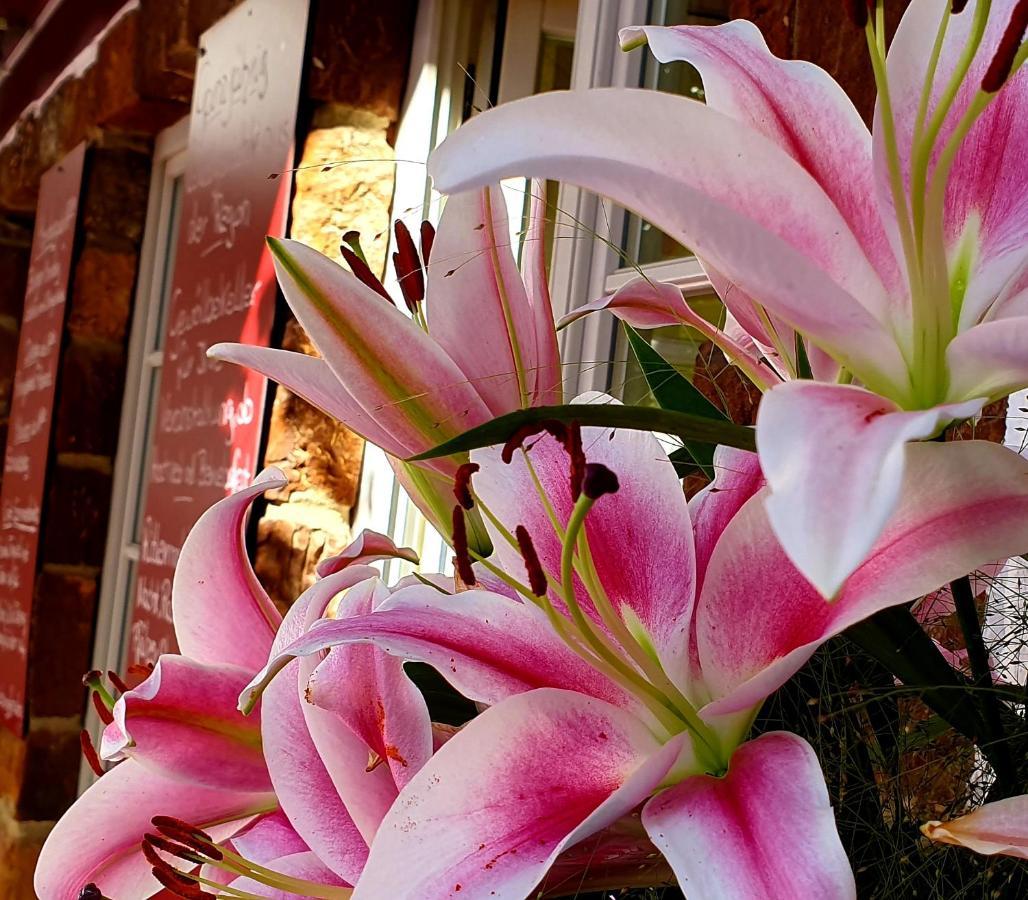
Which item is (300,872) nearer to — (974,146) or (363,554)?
(363,554)

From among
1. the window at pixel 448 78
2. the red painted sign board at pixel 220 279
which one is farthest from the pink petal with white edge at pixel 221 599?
the red painted sign board at pixel 220 279

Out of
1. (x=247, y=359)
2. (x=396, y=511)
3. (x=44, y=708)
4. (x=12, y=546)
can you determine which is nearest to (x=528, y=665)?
(x=247, y=359)

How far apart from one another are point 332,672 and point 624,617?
77 millimetres

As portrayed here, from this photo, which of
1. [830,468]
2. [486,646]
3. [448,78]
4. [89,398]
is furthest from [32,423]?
[830,468]

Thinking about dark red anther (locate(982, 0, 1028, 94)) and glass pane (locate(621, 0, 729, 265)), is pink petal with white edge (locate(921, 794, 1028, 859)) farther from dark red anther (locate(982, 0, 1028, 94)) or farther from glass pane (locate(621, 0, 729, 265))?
glass pane (locate(621, 0, 729, 265))

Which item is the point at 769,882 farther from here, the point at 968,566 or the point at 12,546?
the point at 12,546

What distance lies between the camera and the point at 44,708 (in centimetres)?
272

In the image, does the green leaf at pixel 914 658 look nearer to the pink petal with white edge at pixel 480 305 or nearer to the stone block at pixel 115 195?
the pink petal with white edge at pixel 480 305

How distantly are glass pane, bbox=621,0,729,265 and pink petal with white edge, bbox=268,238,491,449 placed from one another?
0.92 metres

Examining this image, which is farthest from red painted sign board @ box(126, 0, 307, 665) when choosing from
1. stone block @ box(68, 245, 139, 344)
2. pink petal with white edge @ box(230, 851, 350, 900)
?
pink petal with white edge @ box(230, 851, 350, 900)

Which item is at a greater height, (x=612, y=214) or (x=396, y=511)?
(x=612, y=214)

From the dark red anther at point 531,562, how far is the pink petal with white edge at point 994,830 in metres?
0.09

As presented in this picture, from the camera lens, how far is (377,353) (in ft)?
1.07

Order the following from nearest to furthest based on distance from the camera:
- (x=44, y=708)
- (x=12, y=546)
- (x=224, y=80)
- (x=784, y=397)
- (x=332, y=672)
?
(x=784, y=397) < (x=332, y=672) < (x=224, y=80) < (x=44, y=708) < (x=12, y=546)
